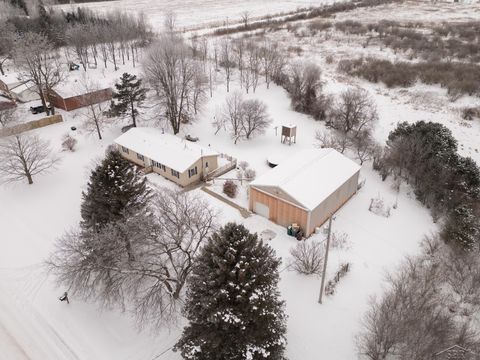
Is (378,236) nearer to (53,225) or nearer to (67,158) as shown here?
(53,225)

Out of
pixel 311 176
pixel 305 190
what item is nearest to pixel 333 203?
pixel 311 176

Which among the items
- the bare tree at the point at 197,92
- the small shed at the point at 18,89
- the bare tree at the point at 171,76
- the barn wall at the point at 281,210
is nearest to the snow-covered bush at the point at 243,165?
the barn wall at the point at 281,210

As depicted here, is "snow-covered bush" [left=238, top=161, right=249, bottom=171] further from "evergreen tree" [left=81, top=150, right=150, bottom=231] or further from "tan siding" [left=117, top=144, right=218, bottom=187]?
"evergreen tree" [left=81, top=150, right=150, bottom=231]

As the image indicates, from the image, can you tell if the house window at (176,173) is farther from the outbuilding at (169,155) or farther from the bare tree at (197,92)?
the bare tree at (197,92)

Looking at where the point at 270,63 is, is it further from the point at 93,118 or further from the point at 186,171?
the point at 186,171

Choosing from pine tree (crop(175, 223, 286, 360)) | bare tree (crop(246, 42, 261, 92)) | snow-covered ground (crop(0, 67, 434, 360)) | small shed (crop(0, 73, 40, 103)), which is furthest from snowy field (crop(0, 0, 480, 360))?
small shed (crop(0, 73, 40, 103))

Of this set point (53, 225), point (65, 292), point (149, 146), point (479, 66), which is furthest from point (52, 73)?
point (479, 66)

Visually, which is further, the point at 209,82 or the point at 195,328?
the point at 209,82
